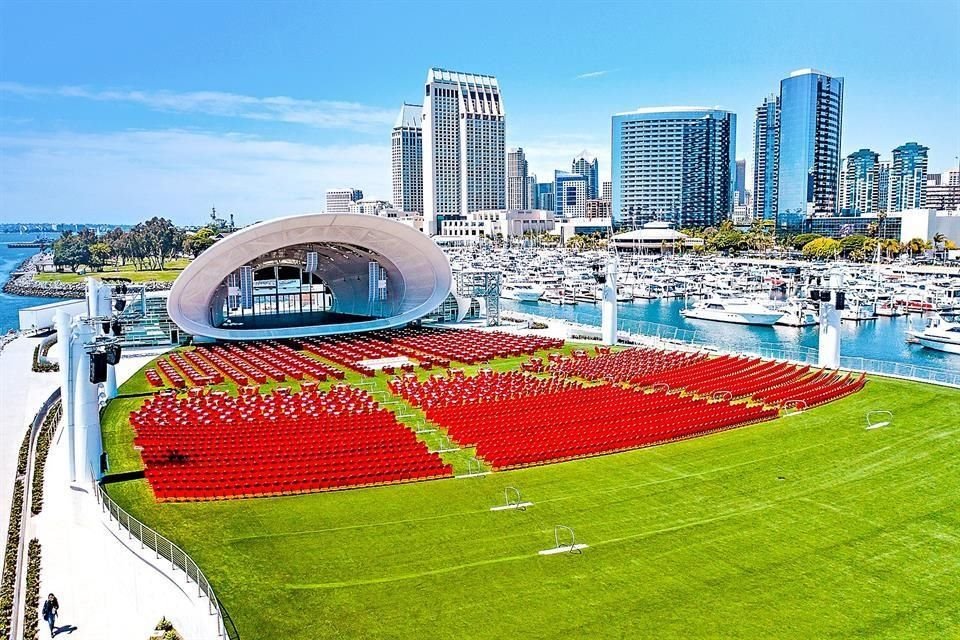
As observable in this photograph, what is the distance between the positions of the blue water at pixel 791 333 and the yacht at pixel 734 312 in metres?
0.88

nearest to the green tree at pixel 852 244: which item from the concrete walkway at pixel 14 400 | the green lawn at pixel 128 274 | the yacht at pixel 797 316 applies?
the yacht at pixel 797 316

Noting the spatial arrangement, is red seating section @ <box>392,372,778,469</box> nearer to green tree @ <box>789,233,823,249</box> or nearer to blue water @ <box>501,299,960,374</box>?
blue water @ <box>501,299,960,374</box>

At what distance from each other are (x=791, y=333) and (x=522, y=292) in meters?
36.5

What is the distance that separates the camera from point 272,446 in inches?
1048

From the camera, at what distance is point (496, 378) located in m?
38.8

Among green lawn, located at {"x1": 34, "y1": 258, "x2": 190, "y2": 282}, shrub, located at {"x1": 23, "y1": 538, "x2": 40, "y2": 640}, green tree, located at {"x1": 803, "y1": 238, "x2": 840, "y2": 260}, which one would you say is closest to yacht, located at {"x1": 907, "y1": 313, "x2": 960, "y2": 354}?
shrub, located at {"x1": 23, "y1": 538, "x2": 40, "y2": 640}

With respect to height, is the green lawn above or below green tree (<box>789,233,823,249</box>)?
below

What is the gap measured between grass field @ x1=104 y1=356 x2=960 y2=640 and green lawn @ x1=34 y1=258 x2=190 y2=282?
316ft

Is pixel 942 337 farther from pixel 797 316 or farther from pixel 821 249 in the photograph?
pixel 821 249

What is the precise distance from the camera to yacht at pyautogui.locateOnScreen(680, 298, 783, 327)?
76312mm

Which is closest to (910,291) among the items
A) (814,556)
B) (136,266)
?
(814,556)

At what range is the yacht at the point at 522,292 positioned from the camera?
3888 inches

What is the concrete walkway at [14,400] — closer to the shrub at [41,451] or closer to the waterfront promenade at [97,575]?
the waterfront promenade at [97,575]

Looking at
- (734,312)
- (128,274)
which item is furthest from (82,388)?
(128,274)
